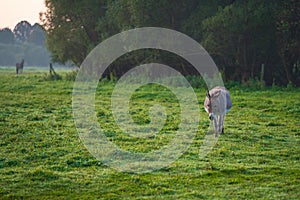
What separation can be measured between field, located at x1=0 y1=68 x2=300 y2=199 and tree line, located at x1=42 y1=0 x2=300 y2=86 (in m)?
10.0

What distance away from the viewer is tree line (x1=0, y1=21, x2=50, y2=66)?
424 feet

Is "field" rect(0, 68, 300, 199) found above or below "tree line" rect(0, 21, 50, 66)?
below

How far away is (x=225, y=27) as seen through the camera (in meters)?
28.6

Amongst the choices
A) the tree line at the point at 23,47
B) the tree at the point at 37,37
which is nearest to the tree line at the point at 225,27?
the tree line at the point at 23,47

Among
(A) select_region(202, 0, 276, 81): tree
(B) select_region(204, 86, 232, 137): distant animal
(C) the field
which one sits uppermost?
(A) select_region(202, 0, 276, 81): tree

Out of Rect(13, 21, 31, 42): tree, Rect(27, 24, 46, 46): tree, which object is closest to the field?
Rect(27, 24, 46, 46): tree

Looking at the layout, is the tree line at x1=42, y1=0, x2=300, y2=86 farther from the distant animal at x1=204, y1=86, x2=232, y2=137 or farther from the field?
the distant animal at x1=204, y1=86, x2=232, y2=137

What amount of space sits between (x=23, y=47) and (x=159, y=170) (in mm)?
136964

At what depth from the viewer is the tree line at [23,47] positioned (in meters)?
129

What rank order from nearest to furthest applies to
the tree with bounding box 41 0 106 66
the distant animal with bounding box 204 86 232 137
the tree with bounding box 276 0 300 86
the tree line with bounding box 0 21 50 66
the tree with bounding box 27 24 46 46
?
the distant animal with bounding box 204 86 232 137 < the tree with bounding box 276 0 300 86 < the tree with bounding box 41 0 106 66 < the tree line with bounding box 0 21 50 66 < the tree with bounding box 27 24 46 46

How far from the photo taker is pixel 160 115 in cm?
1844

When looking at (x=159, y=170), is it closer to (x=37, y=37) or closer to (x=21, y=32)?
(x=37, y=37)

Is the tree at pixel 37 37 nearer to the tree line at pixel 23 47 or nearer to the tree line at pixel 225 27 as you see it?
the tree line at pixel 23 47

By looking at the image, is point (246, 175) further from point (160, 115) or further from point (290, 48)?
point (290, 48)
